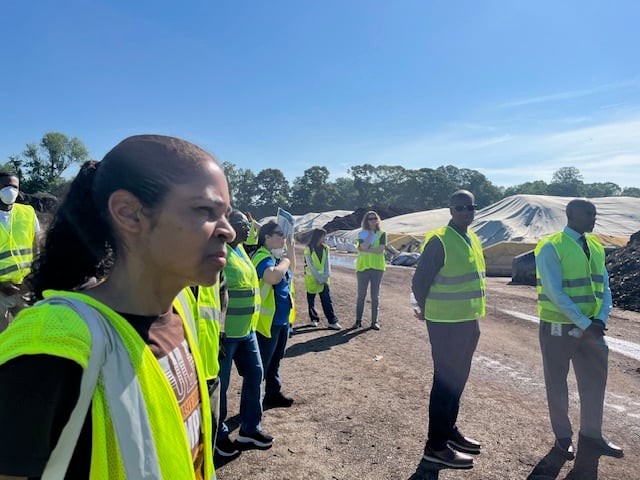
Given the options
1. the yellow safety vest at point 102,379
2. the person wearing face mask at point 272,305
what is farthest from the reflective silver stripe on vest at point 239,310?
the yellow safety vest at point 102,379

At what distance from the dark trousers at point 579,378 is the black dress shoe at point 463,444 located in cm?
73

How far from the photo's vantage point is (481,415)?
15.7 feet

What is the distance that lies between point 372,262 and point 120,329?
7664 millimetres

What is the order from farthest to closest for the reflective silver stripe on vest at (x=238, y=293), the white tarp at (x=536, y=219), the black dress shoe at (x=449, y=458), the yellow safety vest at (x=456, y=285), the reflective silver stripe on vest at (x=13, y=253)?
the white tarp at (x=536, y=219) < the reflective silver stripe on vest at (x=13, y=253) < the reflective silver stripe on vest at (x=238, y=293) < the yellow safety vest at (x=456, y=285) < the black dress shoe at (x=449, y=458)

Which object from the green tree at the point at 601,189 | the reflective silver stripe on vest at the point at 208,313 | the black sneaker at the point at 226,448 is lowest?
the black sneaker at the point at 226,448

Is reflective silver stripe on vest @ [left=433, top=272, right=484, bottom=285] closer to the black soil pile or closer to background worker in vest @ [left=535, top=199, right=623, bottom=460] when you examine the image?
background worker in vest @ [left=535, top=199, right=623, bottom=460]

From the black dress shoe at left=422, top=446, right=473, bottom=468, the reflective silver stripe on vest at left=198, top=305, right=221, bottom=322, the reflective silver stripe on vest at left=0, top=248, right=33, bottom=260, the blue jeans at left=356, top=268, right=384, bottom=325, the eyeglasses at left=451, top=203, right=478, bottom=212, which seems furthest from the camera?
the blue jeans at left=356, top=268, right=384, bottom=325

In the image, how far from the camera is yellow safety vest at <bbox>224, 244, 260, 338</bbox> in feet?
12.9

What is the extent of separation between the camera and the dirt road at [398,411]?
3.77 m

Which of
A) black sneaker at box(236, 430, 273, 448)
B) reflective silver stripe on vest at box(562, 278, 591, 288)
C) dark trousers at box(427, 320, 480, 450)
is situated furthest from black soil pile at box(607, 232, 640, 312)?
black sneaker at box(236, 430, 273, 448)

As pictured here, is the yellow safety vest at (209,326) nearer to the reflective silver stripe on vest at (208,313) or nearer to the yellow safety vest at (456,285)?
the reflective silver stripe on vest at (208,313)

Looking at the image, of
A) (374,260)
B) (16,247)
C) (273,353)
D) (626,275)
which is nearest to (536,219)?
(626,275)

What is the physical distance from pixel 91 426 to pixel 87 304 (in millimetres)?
265

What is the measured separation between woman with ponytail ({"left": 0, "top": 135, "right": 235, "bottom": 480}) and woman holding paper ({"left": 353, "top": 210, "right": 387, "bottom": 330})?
7.18 metres
